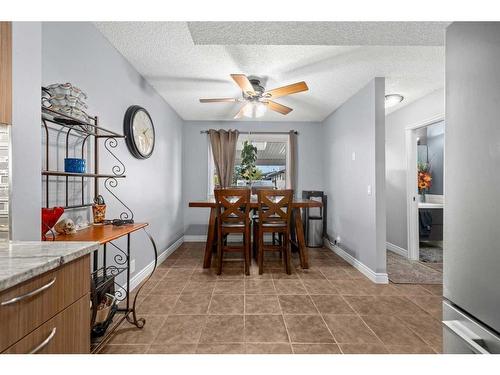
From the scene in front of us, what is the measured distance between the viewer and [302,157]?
15.5ft

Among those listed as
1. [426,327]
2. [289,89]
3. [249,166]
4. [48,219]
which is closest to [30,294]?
[48,219]

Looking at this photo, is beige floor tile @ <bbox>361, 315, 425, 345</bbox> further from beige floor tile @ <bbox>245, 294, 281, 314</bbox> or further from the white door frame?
the white door frame

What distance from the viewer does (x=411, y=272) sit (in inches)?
119

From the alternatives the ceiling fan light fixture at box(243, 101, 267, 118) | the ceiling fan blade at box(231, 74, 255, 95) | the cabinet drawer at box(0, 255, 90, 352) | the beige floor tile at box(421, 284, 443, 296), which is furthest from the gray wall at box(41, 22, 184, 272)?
the beige floor tile at box(421, 284, 443, 296)

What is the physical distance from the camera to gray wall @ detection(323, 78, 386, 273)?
2.75 m

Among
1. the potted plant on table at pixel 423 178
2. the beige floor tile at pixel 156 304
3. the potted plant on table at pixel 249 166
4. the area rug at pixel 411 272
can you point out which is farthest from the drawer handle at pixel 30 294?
the potted plant on table at pixel 423 178

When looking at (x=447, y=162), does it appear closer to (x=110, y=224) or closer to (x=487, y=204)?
(x=487, y=204)

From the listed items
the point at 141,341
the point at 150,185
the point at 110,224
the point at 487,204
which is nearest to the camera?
the point at 487,204

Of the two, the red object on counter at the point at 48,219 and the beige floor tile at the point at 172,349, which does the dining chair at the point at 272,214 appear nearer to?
the beige floor tile at the point at 172,349

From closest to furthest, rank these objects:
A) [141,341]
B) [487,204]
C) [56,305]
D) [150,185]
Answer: [487,204] → [56,305] → [141,341] → [150,185]

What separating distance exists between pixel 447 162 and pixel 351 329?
1507 millimetres

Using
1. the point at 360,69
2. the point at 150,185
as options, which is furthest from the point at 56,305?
the point at 360,69

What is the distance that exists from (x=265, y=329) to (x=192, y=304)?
2.51 ft

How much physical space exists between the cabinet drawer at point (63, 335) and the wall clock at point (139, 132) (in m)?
1.80
